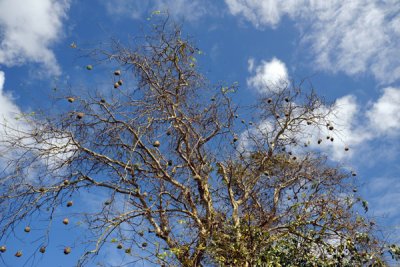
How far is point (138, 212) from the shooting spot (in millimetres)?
7965

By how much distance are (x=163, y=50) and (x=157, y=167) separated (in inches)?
93.2

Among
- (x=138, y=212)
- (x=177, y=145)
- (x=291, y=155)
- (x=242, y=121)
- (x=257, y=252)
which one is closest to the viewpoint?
(x=257, y=252)

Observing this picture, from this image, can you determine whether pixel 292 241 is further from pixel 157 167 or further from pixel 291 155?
pixel 157 167

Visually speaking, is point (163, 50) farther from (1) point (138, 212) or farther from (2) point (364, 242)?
(2) point (364, 242)

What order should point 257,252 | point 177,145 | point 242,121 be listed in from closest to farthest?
point 257,252, point 177,145, point 242,121

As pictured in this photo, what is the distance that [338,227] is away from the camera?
8203 millimetres

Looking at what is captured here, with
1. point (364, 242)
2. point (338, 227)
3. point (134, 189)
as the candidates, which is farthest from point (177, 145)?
point (364, 242)

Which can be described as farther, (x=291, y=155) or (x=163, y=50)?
(x=291, y=155)

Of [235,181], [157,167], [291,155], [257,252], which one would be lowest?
[257,252]

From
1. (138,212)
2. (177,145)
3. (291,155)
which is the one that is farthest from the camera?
(291,155)

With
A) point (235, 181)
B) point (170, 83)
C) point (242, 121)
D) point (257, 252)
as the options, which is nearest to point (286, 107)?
point (242, 121)

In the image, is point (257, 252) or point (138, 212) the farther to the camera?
point (138, 212)

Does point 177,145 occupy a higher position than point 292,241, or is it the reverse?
point 177,145

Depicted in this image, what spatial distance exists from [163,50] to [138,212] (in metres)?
3.26
